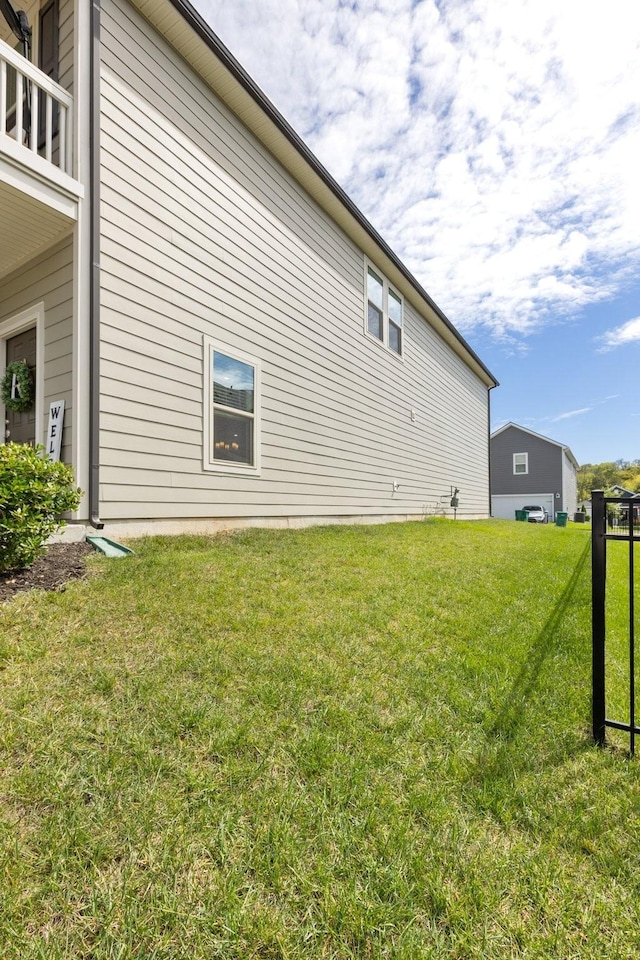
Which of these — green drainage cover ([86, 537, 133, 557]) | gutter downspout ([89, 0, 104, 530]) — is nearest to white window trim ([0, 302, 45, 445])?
gutter downspout ([89, 0, 104, 530])

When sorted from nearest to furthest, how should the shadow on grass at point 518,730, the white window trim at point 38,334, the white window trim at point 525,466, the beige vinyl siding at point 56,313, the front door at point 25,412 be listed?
1. the shadow on grass at point 518,730
2. the beige vinyl siding at point 56,313
3. the white window trim at point 38,334
4. the front door at point 25,412
5. the white window trim at point 525,466

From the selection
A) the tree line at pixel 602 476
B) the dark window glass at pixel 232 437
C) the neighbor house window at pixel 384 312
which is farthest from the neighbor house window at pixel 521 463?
the tree line at pixel 602 476

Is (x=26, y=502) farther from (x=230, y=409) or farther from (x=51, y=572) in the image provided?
(x=230, y=409)

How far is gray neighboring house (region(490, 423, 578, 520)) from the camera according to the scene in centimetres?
2864

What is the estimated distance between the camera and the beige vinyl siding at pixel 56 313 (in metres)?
4.53

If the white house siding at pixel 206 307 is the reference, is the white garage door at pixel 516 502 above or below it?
below

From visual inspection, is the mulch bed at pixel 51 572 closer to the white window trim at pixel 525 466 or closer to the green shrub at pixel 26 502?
→ the green shrub at pixel 26 502

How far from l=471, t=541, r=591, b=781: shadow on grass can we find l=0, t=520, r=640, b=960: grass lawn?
13 millimetres

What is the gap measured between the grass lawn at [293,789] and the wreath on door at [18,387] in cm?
281

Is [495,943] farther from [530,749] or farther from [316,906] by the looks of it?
[530,749]

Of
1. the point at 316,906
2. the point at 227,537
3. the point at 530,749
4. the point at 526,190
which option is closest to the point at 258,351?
the point at 227,537

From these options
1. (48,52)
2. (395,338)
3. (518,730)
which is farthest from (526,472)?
(518,730)

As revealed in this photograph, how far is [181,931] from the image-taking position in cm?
122

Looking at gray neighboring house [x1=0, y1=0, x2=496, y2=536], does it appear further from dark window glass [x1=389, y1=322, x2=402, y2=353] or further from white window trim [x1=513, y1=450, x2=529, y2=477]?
white window trim [x1=513, y1=450, x2=529, y2=477]
